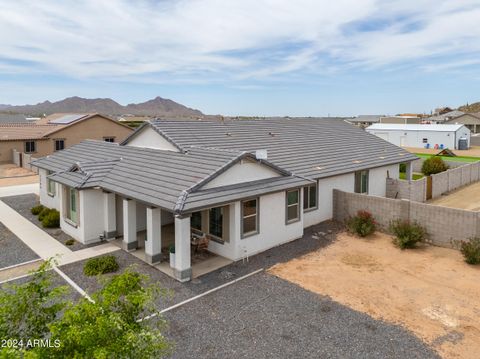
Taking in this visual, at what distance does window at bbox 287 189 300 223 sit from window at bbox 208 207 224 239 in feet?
11.0

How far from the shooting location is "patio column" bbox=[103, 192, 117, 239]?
1641 cm

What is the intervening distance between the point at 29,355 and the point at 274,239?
40.7ft

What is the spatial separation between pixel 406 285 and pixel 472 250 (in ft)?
11.5

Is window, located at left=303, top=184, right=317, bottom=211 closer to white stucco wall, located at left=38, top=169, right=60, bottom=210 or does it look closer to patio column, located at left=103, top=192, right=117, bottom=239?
patio column, located at left=103, top=192, right=117, bottom=239

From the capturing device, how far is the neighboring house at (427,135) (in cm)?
5666

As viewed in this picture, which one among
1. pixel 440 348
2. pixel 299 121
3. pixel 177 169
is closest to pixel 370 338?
pixel 440 348

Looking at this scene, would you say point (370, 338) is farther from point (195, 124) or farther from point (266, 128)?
point (266, 128)

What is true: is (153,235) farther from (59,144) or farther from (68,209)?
(59,144)

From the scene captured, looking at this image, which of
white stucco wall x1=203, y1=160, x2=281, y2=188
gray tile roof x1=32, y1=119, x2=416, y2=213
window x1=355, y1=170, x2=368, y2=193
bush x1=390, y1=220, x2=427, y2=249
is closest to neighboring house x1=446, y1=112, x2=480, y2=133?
gray tile roof x1=32, y1=119, x2=416, y2=213

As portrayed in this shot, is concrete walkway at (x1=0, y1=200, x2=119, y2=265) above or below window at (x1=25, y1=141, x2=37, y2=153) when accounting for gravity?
below

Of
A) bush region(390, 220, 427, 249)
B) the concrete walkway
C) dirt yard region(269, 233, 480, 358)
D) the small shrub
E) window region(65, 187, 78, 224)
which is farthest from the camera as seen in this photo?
window region(65, 187, 78, 224)

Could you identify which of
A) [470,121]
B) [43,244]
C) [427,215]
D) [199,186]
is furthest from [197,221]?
[470,121]

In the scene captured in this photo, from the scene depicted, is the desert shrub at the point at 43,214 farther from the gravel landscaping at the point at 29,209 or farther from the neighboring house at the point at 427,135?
the neighboring house at the point at 427,135

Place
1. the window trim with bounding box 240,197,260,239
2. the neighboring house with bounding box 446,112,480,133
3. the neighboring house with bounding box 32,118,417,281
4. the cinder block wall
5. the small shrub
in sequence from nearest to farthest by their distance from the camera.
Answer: the neighboring house with bounding box 32,118,417,281 < the window trim with bounding box 240,197,260,239 < the cinder block wall < the small shrub < the neighboring house with bounding box 446,112,480,133
